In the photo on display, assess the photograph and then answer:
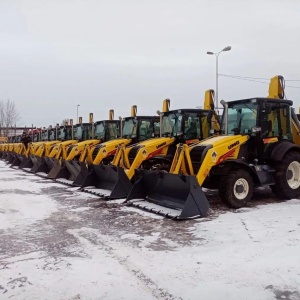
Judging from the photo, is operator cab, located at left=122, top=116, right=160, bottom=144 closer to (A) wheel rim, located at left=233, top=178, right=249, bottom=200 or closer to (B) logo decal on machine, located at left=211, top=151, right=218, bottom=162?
(B) logo decal on machine, located at left=211, top=151, right=218, bottom=162

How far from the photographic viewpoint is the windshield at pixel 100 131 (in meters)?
15.9

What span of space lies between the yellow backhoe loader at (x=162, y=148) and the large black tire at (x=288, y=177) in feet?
7.54

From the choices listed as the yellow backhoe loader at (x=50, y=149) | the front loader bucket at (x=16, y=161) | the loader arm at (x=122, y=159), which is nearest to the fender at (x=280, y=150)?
the loader arm at (x=122, y=159)

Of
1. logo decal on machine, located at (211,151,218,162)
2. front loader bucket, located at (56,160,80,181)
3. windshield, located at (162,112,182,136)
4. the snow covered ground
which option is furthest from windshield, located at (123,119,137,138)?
logo decal on machine, located at (211,151,218,162)

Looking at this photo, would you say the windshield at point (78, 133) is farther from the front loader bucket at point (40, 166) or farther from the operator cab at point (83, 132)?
the front loader bucket at point (40, 166)

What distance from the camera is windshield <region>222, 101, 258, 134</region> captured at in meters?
8.90

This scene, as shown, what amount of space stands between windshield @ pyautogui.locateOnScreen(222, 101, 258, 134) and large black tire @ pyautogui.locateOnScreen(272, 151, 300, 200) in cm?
118

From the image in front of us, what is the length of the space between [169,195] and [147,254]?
3088 millimetres

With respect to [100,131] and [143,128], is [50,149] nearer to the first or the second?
[100,131]

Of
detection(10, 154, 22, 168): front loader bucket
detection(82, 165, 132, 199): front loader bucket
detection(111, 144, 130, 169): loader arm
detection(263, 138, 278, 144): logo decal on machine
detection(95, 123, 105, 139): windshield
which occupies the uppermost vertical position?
detection(95, 123, 105, 139): windshield

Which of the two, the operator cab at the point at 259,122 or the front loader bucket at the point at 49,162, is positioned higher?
the operator cab at the point at 259,122

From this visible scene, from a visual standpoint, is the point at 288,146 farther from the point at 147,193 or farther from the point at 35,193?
the point at 35,193

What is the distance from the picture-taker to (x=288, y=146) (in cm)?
908

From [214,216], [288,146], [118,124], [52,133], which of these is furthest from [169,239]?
[52,133]
